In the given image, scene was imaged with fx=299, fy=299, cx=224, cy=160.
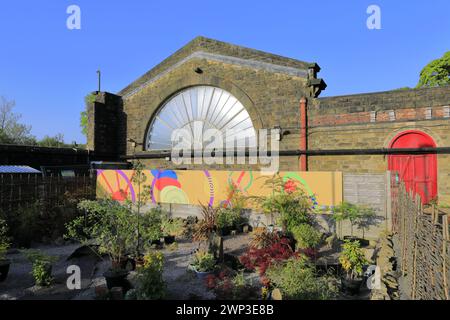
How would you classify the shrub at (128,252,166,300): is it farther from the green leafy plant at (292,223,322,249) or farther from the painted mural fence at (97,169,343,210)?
the painted mural fence at (97,169,343,210)

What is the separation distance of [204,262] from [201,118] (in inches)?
461

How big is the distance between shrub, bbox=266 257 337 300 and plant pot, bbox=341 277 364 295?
25 cm

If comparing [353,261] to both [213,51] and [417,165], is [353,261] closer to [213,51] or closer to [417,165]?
[417,165]

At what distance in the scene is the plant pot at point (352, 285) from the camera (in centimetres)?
583

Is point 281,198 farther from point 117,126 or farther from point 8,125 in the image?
point 8,125

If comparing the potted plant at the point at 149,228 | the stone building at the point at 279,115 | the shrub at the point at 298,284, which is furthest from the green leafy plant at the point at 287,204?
the potted plant at the point at 149,228

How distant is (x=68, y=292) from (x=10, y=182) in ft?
22.2

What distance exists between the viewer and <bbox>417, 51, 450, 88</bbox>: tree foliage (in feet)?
96.3

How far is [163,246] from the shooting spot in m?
9.85

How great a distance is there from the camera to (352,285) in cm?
583

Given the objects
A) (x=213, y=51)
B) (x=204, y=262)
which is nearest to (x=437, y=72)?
(x=213, y=51)
